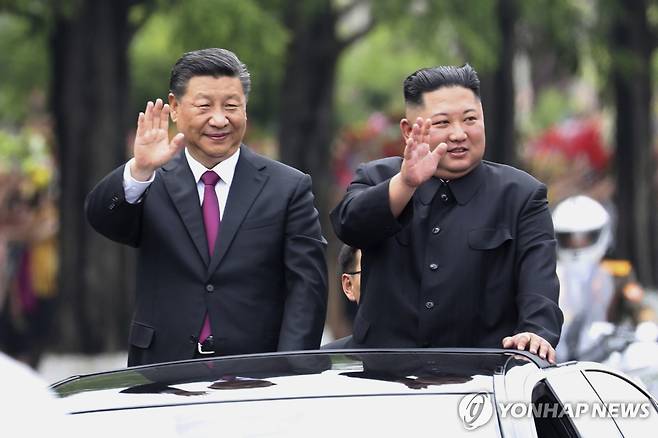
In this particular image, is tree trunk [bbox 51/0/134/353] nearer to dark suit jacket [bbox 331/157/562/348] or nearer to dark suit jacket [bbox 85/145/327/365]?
dark suit jacket [bbox 85/145/327/365]

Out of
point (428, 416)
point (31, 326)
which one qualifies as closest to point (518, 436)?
point (428, 416)

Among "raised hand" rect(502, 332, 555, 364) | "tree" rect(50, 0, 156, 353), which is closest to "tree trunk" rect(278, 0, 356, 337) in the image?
"tree" rect(50, 0, 156, 353)

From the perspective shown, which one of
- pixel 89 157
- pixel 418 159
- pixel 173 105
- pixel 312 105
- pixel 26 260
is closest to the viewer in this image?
pixel 418 159

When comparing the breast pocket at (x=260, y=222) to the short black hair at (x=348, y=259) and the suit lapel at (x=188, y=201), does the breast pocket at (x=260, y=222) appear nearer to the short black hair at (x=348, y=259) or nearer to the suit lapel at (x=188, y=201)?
the suit lapel at (x=188, y=201)

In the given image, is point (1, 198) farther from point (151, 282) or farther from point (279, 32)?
point (151, 282)

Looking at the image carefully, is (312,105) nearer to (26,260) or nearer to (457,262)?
(26,260)

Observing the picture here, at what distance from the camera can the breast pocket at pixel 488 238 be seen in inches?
207

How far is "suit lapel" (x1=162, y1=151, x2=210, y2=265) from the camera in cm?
545

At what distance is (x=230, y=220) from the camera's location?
549 centimetres

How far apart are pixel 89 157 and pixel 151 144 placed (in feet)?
31.8

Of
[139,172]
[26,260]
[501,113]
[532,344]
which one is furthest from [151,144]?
[501,113]

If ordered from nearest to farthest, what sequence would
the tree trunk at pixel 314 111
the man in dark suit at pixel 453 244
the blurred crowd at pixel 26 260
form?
the man in dark suit at pixel 453 244 < the blurred crowd at pixel 26 260 < the tree trunk at pixel 314 111

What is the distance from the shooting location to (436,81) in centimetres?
538

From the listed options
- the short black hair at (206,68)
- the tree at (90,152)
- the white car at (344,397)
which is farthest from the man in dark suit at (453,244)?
the tree at (90,152)
